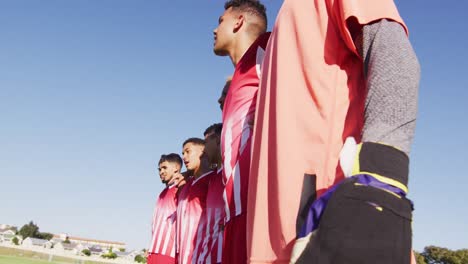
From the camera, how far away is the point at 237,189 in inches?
77.7

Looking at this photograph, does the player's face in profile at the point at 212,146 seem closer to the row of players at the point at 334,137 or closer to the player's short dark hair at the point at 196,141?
the player's short dark hair at the point at 196,141

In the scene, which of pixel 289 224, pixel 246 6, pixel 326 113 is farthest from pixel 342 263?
pixel 246 6

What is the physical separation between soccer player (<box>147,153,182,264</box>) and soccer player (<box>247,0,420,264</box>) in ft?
23.8

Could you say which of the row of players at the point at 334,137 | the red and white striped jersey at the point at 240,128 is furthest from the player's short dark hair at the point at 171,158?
the row of players at the point at 334,137

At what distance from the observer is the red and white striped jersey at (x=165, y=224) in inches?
326

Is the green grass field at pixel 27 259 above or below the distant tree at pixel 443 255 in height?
below

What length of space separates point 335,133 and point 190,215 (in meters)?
5.39

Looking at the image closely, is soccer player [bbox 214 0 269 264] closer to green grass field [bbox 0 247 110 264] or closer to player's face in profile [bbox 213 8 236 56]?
player's face in profile [bbox 213 8 236 56]

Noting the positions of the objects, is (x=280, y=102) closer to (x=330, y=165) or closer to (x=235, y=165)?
(x=330, y=165)

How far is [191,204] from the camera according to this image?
21.1 ft

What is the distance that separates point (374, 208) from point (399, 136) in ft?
0.71

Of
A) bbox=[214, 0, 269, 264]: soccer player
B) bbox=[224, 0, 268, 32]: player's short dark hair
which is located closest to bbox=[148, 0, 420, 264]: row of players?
bbox=[214, 0, 269, 264]: soccer player

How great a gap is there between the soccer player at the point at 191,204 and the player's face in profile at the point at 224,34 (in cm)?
366

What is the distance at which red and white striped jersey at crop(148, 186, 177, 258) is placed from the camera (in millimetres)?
8273
